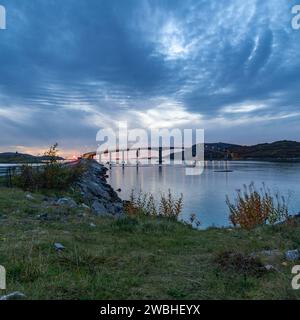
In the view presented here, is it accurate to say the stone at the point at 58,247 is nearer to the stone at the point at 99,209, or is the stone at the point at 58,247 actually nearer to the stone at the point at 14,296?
the stone at the point at 14,296

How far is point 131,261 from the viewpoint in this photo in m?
6.00

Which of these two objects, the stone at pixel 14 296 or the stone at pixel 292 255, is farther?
the stone at pixel 292 255

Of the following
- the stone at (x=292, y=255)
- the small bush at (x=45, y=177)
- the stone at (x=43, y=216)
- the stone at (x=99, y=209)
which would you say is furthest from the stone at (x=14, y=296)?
the small bush at (x=45, y=177)

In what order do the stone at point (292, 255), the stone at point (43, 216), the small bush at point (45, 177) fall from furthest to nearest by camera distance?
the small bush at point (45, 177) → the stone at point (43, 216) → the stone at point (292, 255)

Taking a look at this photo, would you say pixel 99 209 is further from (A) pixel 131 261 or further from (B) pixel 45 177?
(A) pixel 131 261

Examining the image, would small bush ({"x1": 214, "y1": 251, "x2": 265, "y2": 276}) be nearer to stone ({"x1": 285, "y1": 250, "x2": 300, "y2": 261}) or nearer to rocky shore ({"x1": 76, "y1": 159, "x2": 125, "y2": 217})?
stone ({"x1": 285, "y1": 250, "x2": 300, "y2": 261})

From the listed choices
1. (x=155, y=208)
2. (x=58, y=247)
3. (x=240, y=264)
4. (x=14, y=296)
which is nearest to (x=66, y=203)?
(x=155, y=208)

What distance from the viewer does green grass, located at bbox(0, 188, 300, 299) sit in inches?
180

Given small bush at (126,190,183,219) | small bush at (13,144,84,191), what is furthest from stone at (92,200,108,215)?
small bush at (13,144,84,191)

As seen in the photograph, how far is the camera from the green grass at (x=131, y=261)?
180 inches

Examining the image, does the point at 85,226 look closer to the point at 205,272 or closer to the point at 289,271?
the point at 205,272

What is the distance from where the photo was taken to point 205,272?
5.49m

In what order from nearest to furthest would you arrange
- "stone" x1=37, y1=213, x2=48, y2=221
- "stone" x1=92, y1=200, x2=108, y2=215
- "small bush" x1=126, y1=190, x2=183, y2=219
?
"stone" x1=37, y1=213, x2=48, y2=221 < "stone" x1=92, y1=200, x2=108, y2=215 < "small bush" x1=126, y1=190, x2=183, y2=219
